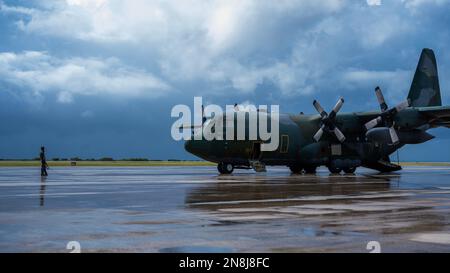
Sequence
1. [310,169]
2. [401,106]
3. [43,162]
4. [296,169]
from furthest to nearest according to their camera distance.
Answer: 1. [296,169]
2. [310,169]
3. [401,106]
4. [43,162]

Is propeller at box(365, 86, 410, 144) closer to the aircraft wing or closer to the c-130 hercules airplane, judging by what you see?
the c-130 hercules airplane

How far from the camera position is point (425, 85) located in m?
43.1

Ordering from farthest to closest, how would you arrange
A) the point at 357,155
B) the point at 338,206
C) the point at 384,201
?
the point at 357,155, the point at 384,201, the point at 338,206

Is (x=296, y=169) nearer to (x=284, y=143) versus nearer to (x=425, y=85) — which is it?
(x=284, y=143)

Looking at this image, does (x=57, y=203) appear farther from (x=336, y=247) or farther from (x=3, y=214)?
(x=336, y=247)

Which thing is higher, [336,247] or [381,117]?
[381,117]

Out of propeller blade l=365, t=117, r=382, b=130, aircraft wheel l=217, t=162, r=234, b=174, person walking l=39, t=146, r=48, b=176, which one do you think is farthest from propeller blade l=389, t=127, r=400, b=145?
person walking l=39, t=146, r=48, b=176

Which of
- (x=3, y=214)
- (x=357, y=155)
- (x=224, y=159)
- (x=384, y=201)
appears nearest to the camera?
(x=3, y=214)

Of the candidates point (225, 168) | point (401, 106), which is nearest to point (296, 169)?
point (225, 168)

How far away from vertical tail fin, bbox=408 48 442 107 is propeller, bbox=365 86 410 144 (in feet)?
21.4

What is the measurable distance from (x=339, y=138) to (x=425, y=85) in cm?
1030

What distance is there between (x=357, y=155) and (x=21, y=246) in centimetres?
3556
